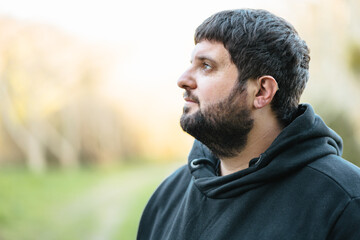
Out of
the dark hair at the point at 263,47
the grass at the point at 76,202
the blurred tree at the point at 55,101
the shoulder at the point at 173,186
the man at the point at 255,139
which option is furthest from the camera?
the blurred tree at the point at 55,101

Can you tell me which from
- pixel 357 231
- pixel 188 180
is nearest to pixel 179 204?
pixel 188 180

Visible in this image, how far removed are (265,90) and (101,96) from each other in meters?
2.78

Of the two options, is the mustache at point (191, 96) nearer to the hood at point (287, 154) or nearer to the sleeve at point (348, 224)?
the hood at point (287, 154)

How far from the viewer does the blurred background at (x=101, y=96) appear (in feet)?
12.2

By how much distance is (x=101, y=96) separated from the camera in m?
3.91

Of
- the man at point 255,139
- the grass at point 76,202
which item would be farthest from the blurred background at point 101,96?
the man at point 255,139

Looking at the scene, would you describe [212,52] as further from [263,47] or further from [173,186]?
[173,186]

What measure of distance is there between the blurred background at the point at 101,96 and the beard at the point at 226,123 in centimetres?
256

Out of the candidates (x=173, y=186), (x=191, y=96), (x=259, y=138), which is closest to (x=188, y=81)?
(x=191, y=96)

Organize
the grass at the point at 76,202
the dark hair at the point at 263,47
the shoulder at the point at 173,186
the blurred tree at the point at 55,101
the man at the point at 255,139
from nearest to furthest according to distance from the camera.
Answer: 1. the man at the point at 255,139
2. the dark hair at the point at 263,47
3. the shoulder at the point at 173,186
4. the grass at the point at 76,202
5. the blurred tree at the point at 55,101

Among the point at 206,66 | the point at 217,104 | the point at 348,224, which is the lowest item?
the point at 348,224

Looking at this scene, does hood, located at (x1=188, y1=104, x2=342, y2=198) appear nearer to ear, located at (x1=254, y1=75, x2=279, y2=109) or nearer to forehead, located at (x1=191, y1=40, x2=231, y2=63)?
ear, located at (x1=254, y1=75, x2=279, y2=109)

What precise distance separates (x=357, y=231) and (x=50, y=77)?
3289 mm

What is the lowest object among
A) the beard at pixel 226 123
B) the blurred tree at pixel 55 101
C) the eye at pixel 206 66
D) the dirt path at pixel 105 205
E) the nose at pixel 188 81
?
the dirt path at pixel 105 205
